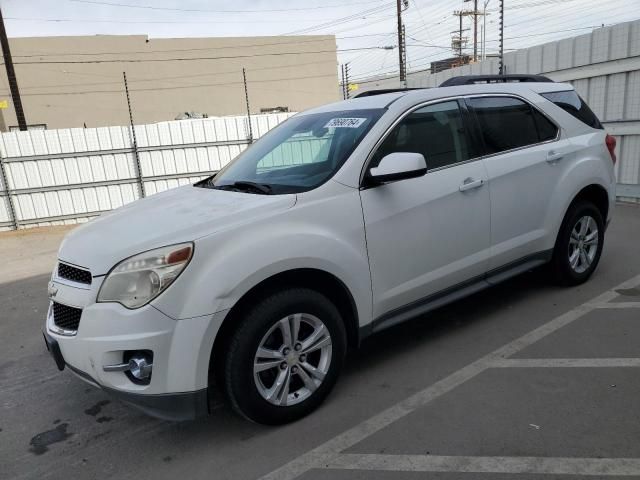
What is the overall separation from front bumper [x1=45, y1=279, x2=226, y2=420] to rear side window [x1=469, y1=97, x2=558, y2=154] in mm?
2483

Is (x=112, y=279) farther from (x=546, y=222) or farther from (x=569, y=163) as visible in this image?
(x=569, y=163)

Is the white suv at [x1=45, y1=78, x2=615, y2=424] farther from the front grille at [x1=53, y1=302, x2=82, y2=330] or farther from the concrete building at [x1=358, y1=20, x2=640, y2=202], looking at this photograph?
the concrete building at [x1=358, y1=20, x2=640, y2=202]

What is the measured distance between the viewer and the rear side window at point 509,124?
12.7 ft

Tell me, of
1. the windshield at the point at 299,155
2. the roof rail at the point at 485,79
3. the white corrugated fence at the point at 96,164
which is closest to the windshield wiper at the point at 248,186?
the windshield at the point at 299,155

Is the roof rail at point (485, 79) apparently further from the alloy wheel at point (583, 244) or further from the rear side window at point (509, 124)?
the alloy wheel at point (583, 244)

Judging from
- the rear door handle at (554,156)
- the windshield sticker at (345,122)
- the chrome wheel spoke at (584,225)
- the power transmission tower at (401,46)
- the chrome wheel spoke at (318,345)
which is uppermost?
the power transmission tower at (401,46)

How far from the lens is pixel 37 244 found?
9.88 m

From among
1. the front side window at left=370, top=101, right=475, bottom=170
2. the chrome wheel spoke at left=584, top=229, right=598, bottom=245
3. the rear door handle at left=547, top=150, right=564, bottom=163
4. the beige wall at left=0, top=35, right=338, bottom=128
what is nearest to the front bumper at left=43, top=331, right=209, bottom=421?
the front side window at left=370, top=101, right=475, bottom=170

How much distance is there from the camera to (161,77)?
3659cm

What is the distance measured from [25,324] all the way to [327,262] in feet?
12.2

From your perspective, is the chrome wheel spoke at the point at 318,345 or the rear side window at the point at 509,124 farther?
the rear side window at the point at 509,124

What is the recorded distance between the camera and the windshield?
321 centimetres

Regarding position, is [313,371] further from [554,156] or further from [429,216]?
[554,156]

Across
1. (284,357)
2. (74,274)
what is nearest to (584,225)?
(284,357)
